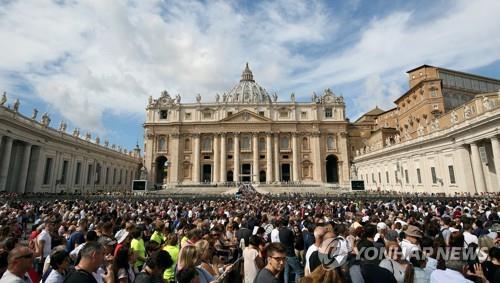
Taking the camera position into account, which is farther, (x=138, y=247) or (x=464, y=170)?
(x=464, y=170)

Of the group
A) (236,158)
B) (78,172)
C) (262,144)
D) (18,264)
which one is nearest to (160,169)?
(236,158)

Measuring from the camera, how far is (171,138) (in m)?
56.6

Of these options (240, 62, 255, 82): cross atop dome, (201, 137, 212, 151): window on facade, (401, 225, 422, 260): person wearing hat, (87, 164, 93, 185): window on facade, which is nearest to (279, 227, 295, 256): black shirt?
(401, 225, 422, 260): person wearing hat

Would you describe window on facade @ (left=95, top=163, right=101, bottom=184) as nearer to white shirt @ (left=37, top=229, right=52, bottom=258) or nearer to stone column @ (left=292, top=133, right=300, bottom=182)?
stone column @ (left=292, top=133, right=300, bottom=182)

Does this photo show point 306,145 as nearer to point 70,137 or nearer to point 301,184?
point 301,184

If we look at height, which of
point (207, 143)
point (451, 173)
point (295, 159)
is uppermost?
point (207, 143)

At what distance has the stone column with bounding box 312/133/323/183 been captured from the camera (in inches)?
2152

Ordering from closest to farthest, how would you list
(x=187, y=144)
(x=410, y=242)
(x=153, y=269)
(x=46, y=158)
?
(x=153, y=269) → (x=410, y=242) → (x=46, y=158) → (x=187, y=144)

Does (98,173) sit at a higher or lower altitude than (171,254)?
higher

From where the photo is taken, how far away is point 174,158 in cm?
5531

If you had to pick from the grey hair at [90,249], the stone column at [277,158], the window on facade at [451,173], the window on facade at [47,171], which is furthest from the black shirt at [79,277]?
the stone column at [277,158]

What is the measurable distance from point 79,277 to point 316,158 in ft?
181

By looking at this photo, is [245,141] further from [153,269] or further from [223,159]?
[153,269]

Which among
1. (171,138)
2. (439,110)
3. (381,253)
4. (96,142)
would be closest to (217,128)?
(171,138)
